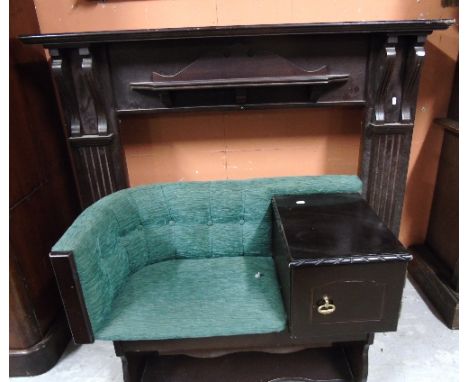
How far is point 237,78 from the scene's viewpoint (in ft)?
4.65

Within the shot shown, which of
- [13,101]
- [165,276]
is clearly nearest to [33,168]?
[13,101]

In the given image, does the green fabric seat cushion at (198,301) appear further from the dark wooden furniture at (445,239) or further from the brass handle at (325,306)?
the dark wooden furniture at (445,239)

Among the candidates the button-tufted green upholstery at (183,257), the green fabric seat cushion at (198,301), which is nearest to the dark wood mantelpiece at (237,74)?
the button-tufted green upholstery at (183,257)

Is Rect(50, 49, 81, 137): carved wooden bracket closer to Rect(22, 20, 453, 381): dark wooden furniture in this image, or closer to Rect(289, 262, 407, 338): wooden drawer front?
Rect(22, 20, 453, 381): dark wooden furniture

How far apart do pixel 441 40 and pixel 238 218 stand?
1215 mm

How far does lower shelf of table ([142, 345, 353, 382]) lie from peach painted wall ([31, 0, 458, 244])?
0.83m

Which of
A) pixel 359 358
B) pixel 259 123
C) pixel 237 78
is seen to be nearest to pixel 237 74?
pixel 237 78

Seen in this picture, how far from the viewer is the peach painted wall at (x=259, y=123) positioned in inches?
60.8

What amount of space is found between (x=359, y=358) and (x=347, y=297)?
42cm

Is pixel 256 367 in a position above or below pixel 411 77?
below

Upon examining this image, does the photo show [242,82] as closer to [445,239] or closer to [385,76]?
[385,76]

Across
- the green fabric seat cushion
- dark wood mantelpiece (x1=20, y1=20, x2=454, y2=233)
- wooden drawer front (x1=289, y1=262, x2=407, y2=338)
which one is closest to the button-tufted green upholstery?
the green fabric seat cushion

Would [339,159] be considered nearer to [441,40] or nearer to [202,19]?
[441,40]
